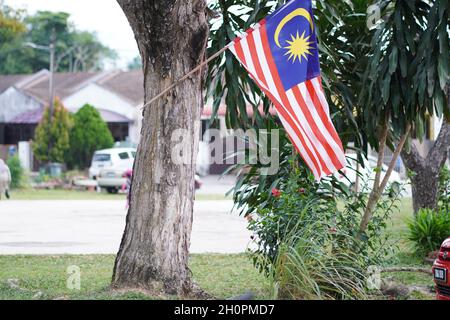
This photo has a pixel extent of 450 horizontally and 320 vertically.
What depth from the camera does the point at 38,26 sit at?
5759 cm

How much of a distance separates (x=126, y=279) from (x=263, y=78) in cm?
245

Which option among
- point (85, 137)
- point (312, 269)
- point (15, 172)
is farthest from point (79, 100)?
point (312, 269)

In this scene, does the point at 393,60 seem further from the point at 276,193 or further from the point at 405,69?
the point at 276,193

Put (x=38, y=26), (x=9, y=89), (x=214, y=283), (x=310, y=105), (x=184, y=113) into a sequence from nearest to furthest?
(x=310, y=105)
(x=184, y=113)
(x=214, y=283)
(x=9, y=89)
(x=38, y=26)

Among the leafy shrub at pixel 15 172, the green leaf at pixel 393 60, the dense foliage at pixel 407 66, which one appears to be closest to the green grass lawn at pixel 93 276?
the dense foliage at pixel 407 66

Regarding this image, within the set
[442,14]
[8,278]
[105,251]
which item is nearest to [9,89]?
[105,251]

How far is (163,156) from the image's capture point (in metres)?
8.19

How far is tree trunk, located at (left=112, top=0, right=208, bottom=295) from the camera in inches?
316

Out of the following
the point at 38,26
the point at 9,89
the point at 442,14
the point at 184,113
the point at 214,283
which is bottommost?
the point at 214,283

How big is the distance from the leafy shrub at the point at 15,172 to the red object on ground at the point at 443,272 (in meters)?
23.1

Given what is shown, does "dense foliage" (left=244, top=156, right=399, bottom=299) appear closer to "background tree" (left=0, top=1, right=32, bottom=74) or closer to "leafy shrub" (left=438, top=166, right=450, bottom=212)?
"leafy shrub" (left=438, top=166, right=450, bottom=212)

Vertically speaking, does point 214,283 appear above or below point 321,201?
below

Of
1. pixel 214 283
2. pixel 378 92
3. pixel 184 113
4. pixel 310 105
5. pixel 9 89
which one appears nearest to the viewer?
pixel 310 105
